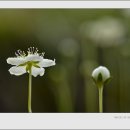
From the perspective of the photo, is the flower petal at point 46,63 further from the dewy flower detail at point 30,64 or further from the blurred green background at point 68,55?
the blurred green background at point 68,55

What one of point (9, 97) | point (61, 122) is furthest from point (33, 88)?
point (61, 122)

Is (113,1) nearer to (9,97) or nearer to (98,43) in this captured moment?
(98,43)

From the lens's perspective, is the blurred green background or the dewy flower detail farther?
Answer: the blurred green background

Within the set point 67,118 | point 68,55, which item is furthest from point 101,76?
point 68,55

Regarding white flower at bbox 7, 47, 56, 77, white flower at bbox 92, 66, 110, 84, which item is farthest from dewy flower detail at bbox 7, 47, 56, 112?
white flower at bbox 92, 66, 110, 84

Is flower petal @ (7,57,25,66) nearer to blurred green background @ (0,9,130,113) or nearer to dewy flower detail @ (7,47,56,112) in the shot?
dewy flower detail @ (7,47,56,112)

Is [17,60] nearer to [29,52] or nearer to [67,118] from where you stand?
[29,52]

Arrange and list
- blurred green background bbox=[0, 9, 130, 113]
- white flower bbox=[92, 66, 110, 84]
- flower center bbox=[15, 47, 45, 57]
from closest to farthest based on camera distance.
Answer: white flower bbox=[92, 66, 110, 84] → flower center bbox=[15, 47, 45, 57] → blurred green background bbox=[0, 9, 130, 113]

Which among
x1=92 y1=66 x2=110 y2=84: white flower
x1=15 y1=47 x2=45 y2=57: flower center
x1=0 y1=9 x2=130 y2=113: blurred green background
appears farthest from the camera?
x1=0 y1=9 x2=130 y2=113: blurred green background

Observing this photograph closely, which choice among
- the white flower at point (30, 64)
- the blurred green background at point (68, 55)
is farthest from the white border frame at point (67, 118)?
the white flower at point (30, 64)

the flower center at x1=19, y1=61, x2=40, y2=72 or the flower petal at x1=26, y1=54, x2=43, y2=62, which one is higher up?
the flower petal at x1=26, y1=54, x2=43, y2=62
